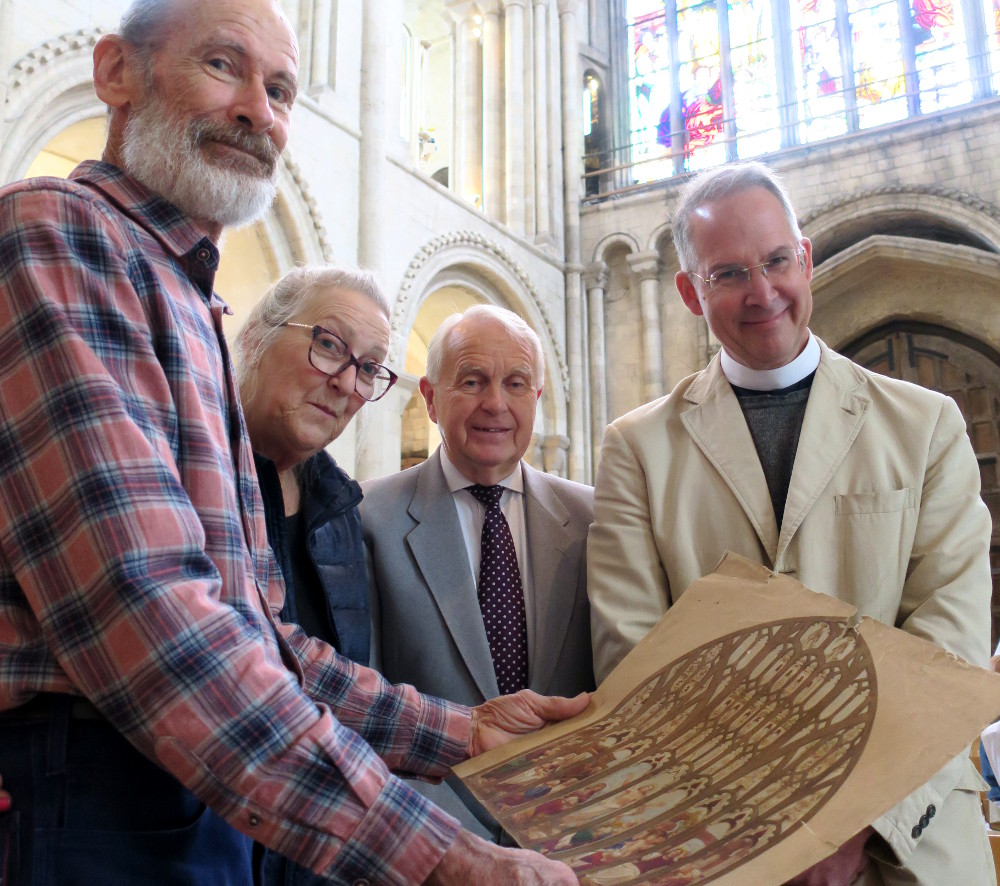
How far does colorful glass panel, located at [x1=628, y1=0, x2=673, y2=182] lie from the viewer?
481 inches

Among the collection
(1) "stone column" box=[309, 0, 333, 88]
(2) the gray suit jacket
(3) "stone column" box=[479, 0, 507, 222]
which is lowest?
(2) the gray suit jacket

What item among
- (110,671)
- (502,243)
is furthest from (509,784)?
(502,243)

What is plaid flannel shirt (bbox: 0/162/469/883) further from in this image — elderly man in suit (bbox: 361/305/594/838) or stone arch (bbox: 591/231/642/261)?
stone arch (bbox: 591/231/642/261)

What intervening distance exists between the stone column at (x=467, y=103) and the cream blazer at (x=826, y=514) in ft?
33.2

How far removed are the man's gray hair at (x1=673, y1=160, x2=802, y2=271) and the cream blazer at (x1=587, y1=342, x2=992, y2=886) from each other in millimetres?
273

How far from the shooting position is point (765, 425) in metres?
1.78

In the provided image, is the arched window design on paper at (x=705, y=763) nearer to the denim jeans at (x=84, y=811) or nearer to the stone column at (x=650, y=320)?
the denim jeans at (x=84, y=811)

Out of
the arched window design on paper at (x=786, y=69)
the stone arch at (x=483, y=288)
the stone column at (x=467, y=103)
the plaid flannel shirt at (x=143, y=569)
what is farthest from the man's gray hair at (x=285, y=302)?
the stone column at (x=467, y=103)

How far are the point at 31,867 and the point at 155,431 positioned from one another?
17.0 inches

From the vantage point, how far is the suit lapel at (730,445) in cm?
162

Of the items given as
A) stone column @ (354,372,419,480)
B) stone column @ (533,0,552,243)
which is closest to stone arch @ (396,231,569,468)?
stone column @ (354,372,419,480)

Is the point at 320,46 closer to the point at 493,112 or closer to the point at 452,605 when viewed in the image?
the point at 493,112

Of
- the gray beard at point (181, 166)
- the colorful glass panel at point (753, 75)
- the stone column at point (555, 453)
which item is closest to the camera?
the gray beard at point (181, 166)

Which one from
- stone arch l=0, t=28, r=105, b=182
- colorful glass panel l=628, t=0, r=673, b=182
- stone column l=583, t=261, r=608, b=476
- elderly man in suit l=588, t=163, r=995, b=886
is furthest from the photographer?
colorful glass panel l=628, t=0, r=673, b=182
